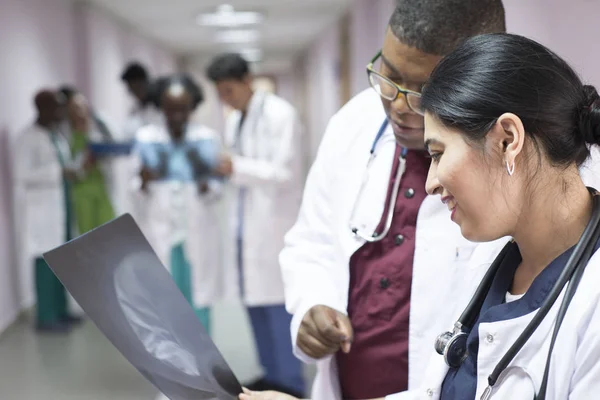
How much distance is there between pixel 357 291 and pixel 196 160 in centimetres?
220

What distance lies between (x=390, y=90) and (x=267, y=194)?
2.02 metres

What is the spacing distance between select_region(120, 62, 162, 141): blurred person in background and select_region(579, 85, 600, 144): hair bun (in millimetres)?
4384

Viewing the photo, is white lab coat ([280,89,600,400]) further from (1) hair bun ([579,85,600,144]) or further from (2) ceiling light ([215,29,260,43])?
(2) ceiling light ([215,29,260,43])

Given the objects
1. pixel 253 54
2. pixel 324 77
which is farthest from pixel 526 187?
pixel 253 54

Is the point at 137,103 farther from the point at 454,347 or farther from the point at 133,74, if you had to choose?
the point at 454,347

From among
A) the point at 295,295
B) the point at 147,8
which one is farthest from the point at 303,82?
the point at 295,295

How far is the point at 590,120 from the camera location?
0.89 m

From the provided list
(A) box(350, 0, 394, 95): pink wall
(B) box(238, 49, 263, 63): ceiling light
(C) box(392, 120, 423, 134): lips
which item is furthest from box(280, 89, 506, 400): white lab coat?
(B) box(238, 49, 263, 63): ceiling light

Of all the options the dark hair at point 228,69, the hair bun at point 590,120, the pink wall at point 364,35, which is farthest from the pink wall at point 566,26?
the pink wall at point 364,35

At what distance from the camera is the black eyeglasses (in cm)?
123

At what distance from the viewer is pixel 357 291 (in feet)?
4.55

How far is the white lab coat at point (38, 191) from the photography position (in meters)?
4.32

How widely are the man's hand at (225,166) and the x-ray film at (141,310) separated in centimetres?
208

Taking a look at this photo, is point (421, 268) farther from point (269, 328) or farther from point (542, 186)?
point (269, 328)
